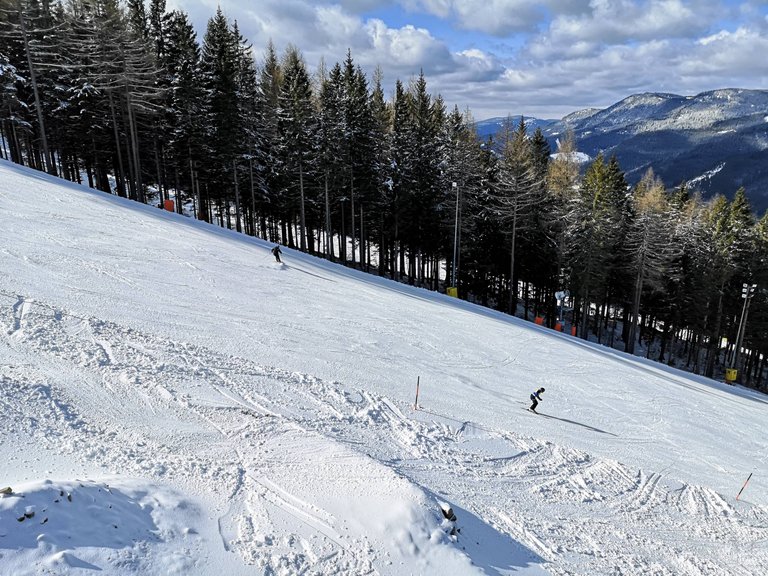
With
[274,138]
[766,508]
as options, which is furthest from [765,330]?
[274,138]

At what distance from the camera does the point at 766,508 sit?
35.4 ft

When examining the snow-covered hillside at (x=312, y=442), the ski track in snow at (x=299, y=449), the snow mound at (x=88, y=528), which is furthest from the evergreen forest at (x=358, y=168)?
the snow mound at (x=88, y=528)

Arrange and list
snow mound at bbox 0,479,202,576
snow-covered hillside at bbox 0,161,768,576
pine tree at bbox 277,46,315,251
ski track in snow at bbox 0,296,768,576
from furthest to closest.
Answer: pine tree at bbox 277,46,315,251 < ski track in snow at bbox 0,296,768,576 < snow-covered hillside at bbox 0,161,768,576 < snow mound at bbox 0,479,202,576

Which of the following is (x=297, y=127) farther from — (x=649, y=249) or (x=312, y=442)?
(x=312, y=442)

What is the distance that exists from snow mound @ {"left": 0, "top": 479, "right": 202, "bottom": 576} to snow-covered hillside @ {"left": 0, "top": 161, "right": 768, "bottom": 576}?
0.03 m

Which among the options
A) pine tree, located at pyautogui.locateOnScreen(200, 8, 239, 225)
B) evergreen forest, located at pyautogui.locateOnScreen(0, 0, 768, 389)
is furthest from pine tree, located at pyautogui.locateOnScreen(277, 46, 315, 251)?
pine tree, located at pyautogui.locateOnScreen(200, 8, 239, 225)

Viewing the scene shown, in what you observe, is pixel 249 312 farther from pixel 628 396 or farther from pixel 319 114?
pixel 319 114

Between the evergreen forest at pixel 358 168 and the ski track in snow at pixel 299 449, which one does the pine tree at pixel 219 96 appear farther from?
the ski track in snow at pixel 299 449

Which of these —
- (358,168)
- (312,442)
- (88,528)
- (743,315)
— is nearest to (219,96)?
(358,168)

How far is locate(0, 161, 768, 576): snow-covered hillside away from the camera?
630cm

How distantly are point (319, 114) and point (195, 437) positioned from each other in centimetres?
3163

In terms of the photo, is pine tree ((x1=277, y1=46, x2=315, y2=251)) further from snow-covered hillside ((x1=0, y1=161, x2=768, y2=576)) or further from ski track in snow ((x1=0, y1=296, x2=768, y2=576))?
ski track in snow ((x1=0, y1=296, x2=768, y2=576))

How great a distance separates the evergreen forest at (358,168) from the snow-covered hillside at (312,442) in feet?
59.2

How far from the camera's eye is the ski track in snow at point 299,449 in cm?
716
